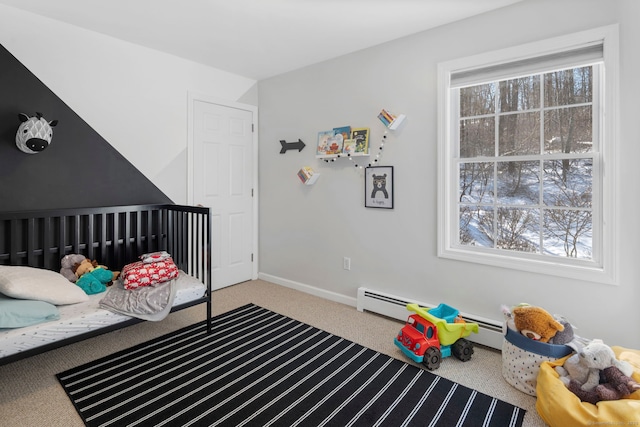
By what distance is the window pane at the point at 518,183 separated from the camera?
234 cm

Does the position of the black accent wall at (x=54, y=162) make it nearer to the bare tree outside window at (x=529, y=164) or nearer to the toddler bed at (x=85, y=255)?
the toddler bed at (x=85, y=255)

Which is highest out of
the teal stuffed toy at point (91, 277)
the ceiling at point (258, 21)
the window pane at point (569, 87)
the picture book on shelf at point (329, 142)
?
the ceiling at point (258, 21)

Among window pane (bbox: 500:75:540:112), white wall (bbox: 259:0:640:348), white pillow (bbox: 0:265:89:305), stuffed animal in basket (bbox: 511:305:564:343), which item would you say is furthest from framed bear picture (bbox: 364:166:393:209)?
white pillow (bbox: 0:265:89:305)

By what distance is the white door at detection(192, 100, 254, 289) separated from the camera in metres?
3.51

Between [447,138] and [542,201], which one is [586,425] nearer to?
[542,201]

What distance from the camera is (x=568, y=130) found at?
7.23 ft

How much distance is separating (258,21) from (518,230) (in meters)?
2.43

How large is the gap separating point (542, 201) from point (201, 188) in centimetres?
296

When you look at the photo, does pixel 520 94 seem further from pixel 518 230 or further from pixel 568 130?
pixel 518 230

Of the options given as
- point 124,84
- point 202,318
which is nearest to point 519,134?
point 202,318

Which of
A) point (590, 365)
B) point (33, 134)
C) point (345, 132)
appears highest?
point (345, 132)

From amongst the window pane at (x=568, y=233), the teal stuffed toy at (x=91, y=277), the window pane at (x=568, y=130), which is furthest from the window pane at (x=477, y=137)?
the teal stuffed toy at (x=91, y=277)

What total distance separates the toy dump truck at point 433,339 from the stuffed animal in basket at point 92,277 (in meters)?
2.05

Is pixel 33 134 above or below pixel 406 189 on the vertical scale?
above
